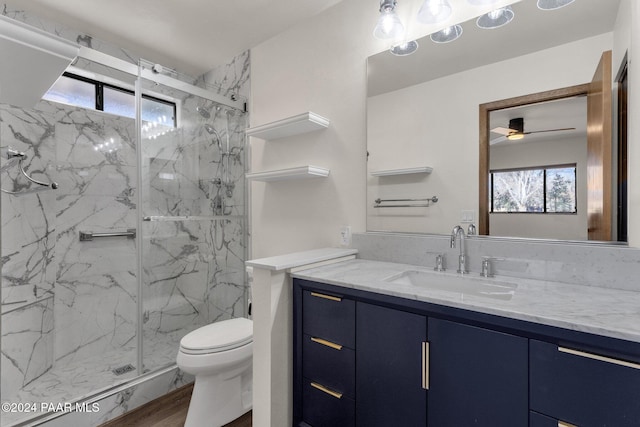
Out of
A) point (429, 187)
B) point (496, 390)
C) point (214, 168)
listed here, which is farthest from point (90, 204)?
point (496, 390)

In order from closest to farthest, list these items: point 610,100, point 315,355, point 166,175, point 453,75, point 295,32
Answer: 1. point 610,100
2. point 315,355
3. point 453,75
4. point 295,32
5. point 166,175

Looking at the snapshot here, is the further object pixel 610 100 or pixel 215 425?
pixel 215 425

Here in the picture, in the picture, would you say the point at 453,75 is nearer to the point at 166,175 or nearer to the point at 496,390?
the point at 496,390

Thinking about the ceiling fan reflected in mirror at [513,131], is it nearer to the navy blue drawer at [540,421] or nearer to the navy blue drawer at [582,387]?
the navy blue drawer at [582,387]

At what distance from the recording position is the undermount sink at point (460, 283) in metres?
1.38

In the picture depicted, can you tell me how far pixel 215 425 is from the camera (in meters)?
1.80

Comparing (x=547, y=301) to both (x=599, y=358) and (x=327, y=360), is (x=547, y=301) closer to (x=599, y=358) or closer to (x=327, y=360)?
(x=599, y=358)

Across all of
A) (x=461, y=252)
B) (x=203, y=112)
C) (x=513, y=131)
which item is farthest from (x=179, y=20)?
(x=461, y=252)

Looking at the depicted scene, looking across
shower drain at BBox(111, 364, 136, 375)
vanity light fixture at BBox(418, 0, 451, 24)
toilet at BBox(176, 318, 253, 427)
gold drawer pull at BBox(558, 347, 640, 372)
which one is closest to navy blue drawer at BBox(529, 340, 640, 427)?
gold drawer pull at BBox(558, 347, 640, 372)

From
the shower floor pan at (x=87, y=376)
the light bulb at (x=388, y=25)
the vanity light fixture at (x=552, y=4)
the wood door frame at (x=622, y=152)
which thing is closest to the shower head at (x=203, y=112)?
the light bulb at (x=388, y=25)

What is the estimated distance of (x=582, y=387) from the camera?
2.94ft

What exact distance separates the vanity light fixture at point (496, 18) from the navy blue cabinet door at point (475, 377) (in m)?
1.42

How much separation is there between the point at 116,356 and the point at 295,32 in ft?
9.39

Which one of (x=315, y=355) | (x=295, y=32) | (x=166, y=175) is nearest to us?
(x=315, y=355)
